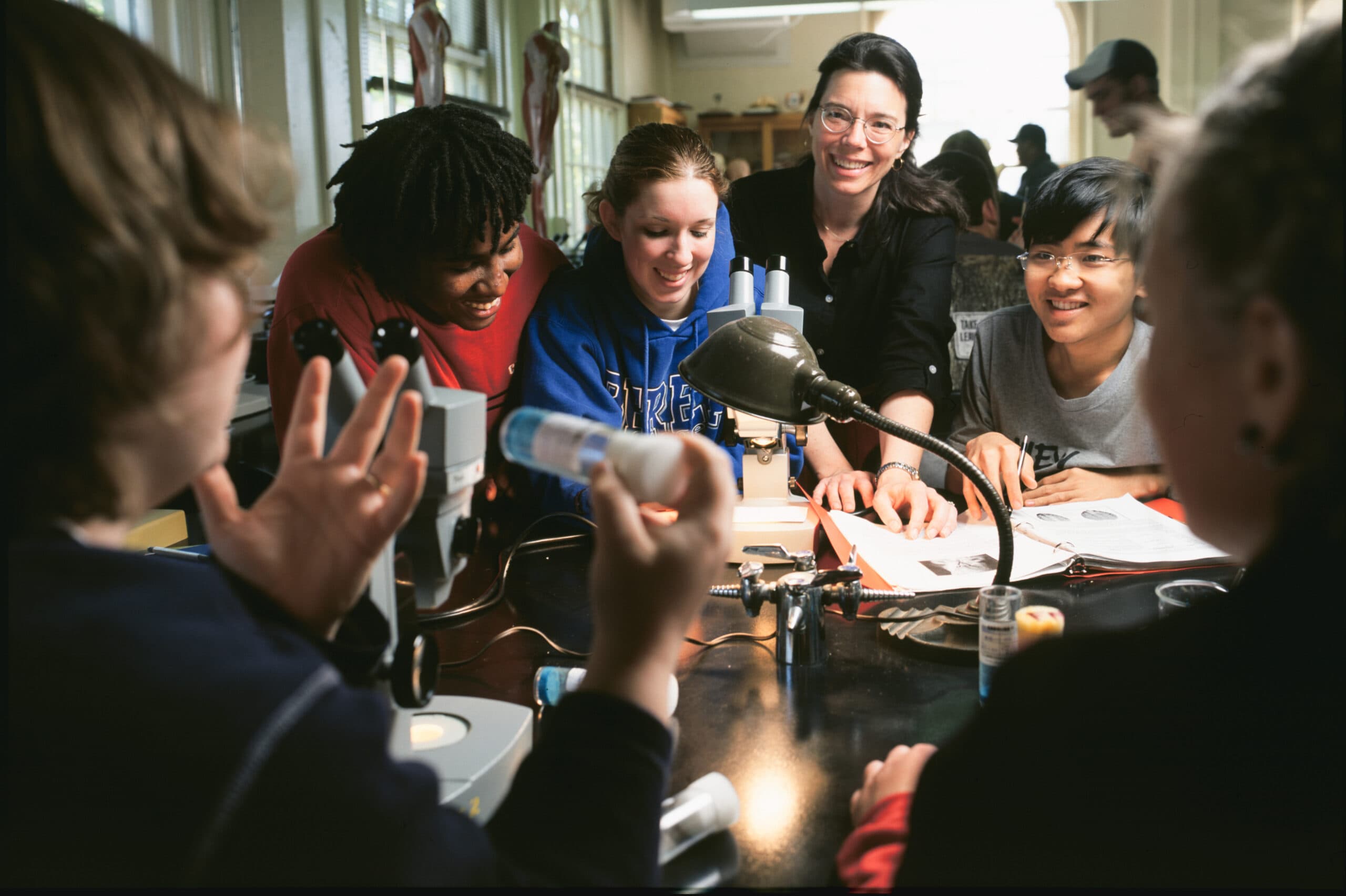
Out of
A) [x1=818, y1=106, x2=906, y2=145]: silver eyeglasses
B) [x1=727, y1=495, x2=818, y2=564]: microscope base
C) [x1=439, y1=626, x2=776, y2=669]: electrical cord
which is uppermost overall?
[x1=818, y1=106, x2=906, y2=145]: silver eyeglasses

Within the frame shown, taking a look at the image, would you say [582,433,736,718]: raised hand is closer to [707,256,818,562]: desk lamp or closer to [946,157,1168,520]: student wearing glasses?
[707,256,818,562]: desk lamp

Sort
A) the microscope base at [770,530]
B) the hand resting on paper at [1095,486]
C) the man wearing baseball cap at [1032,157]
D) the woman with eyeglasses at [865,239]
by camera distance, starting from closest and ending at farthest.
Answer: the microscope base at [770,530]
the hand resting on paper at [1095,486]
the woman with eyeglasses at [865,239]
the man wearing baseball cap at [1032,157]

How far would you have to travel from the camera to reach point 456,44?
195 inches

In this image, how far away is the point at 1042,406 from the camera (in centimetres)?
194

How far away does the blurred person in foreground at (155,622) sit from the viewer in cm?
43

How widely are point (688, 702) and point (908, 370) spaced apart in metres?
1.24

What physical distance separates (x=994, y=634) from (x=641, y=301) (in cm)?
103

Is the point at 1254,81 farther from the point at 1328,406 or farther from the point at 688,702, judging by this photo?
the point at 688,702

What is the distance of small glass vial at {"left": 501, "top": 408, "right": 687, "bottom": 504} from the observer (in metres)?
0.63

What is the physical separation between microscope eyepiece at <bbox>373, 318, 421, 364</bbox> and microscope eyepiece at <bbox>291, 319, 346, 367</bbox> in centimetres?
3

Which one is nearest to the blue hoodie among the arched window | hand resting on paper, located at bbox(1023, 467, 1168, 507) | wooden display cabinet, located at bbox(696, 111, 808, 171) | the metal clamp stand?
hand resting on paper, located at bbox(1023, 467, 1168, 507)

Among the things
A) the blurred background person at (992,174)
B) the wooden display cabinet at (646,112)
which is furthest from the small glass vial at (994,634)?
the wooden display cabinet at (646,112)

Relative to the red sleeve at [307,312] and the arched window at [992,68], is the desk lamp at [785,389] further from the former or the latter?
the arched window at [992,68]

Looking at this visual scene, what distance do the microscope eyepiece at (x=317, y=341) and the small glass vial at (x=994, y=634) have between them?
0.70m
